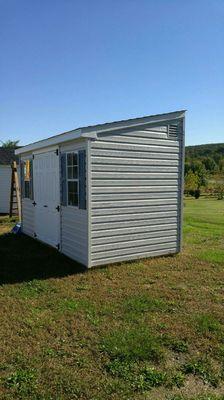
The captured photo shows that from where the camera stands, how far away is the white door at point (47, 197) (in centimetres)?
938

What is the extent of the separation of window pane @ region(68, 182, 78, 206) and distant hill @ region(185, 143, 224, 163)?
73.4m

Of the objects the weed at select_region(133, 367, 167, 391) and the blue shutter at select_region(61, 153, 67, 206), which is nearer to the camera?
the weed at select_region(133, 367, 167, 391)

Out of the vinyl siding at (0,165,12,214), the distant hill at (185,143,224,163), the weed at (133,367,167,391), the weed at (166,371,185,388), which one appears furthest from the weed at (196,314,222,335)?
the distant hill at (185,143,224,163)

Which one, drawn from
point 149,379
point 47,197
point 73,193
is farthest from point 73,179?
point 149,379

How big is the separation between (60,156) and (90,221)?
215 cm

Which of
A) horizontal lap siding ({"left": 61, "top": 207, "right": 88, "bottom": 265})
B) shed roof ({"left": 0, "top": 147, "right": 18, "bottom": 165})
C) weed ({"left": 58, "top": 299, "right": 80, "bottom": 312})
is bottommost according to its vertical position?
weed ({"left": 58, "top": 299, "right": 80, "bottom": 312})

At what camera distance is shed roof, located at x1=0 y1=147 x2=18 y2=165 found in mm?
20938

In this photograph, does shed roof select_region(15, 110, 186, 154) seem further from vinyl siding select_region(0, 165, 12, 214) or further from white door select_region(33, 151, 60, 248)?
vinyl siding select_region(0, 165, 12, 214)

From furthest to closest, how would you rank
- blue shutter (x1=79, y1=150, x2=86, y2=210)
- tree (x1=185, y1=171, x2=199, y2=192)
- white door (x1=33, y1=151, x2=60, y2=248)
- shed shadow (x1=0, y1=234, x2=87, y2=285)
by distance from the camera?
1. tree (x1=185, y1=171, x2=199, y2=192)
2. white door (x1=33, y1=151, x2=60, y2=248)
3. blue shutter (x1=79, y1=150, x2=86, y2=210)
4. shed shadow (x1=0, y1=234, x2=87, y2=285)

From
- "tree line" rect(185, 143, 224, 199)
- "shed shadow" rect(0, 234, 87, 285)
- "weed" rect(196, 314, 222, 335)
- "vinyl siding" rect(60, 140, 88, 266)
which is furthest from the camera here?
"tree line" rect(185, 143, 224, 199)

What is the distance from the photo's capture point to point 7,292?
20.9ft

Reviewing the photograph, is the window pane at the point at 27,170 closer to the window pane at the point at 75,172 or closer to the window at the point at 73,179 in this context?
the window at the point at 73,179

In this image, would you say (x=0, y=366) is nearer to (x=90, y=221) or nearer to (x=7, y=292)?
(x=7, y=292)

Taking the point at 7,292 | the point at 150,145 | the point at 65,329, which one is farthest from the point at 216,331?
the point at 150,145
